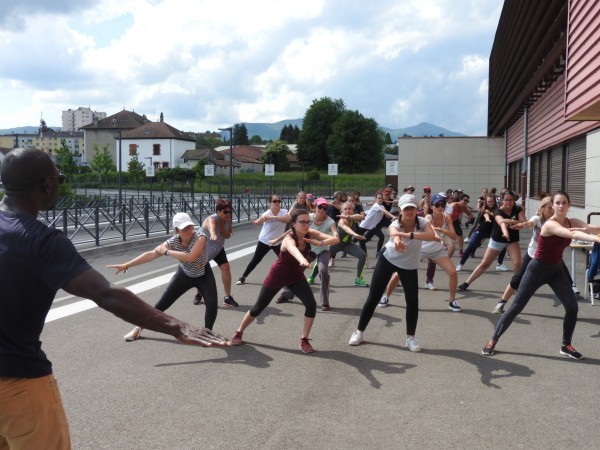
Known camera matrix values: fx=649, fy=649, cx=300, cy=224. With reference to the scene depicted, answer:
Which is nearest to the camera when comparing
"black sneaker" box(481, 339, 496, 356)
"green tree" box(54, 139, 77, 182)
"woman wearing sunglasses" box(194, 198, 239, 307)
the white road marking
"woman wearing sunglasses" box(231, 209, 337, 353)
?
"black sneaker" box(481, 339, 496, 356)

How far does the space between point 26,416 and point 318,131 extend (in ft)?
360

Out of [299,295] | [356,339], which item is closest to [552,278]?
[356,339]

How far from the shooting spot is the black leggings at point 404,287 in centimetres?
678

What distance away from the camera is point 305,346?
6.62m

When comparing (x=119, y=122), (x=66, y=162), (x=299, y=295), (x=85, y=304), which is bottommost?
(x=85, y=304)

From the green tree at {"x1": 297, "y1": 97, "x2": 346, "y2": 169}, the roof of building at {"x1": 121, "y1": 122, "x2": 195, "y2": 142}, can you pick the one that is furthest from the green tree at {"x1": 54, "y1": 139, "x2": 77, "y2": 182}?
the green tree at {"x1": 297, "y1": 97, "x2": 346, "y2": 169}

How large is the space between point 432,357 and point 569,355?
1353 millimetres

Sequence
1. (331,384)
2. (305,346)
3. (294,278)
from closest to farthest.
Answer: (331,384) < (305,346) < (294,278)

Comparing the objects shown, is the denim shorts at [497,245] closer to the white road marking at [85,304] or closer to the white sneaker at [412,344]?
the white sneaker at [412,344]

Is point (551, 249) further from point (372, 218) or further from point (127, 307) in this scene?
point (372, 218)

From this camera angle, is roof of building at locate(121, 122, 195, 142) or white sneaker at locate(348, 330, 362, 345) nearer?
white sneaker at locate(348, 330, 362, 345)

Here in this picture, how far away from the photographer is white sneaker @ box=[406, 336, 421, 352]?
22.0 ft

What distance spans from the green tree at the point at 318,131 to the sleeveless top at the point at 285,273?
10260cm

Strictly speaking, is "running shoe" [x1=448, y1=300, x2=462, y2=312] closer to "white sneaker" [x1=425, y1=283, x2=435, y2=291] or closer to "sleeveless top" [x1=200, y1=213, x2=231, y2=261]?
"white sneaker" [x1=425, y1=283, x2=435, y2=291]
